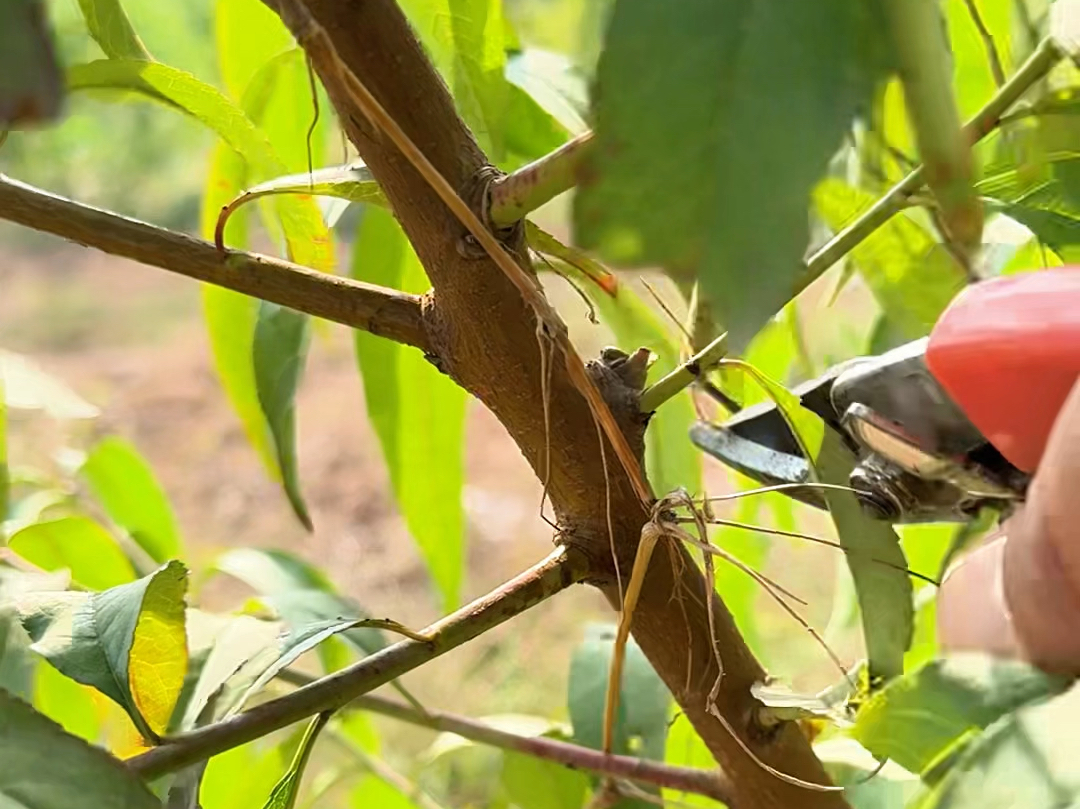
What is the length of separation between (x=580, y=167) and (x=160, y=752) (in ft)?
0.40

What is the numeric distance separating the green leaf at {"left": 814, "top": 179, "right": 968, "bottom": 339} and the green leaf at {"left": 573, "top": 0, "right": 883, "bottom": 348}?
0.54 feet

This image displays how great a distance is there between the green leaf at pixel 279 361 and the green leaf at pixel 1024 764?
0.19 m

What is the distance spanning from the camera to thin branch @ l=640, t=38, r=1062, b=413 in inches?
6.0

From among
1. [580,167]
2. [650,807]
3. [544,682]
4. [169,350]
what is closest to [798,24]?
[580,167]

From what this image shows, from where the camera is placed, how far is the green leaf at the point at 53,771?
5.6 inches

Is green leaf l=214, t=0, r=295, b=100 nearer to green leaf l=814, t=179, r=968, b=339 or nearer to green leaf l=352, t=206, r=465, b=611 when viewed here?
green leaf l=352, t=206, r=465, b=611

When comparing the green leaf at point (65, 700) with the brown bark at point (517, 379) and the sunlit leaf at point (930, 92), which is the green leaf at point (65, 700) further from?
the sunlit leaf at point (930, 92)

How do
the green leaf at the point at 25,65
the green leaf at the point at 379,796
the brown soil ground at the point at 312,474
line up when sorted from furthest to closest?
the brown soil ground at the point at 312,474 < the green leaf at the point at 379,796 < the green leaf at the point at 25,65

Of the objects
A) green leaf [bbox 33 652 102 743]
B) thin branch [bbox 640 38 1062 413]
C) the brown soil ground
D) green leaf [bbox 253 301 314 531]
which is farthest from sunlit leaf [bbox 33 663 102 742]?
the brown soil ground

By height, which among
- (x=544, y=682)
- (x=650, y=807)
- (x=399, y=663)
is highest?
(x=399, y=663)

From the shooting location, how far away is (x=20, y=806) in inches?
5.5

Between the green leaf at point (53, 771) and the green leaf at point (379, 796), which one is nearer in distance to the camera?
the green leaf at point (53, 771)

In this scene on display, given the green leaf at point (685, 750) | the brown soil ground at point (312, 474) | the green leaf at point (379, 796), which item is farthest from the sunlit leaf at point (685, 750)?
the brown soil ground at point (312, 474)

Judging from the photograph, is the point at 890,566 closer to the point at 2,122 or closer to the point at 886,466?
the point at 886,466
